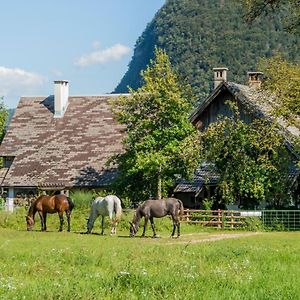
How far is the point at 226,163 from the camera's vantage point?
135 feet

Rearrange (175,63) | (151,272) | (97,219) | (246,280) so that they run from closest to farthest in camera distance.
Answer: (246,280), (151,272), (97,219), (175,63)

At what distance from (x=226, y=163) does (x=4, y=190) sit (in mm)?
17157

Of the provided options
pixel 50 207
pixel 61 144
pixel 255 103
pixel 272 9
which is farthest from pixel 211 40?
pixel 50 207

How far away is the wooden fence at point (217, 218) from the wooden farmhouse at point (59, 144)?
33.3 feet

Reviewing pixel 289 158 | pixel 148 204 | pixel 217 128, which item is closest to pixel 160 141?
pixel 217 128

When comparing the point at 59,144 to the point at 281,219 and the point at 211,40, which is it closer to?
the point at 281,219

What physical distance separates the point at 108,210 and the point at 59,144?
2136 cm

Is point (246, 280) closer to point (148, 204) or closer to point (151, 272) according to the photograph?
point (151, 272)

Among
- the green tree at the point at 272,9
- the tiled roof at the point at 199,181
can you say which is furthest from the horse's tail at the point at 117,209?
the green tree at the point at 272,9

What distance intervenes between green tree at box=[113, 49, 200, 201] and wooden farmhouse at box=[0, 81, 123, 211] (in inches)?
179

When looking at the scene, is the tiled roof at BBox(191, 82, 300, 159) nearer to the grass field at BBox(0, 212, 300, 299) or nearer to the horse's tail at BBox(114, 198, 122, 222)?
the horse's tail at BBox(114, 198, 122, 222)

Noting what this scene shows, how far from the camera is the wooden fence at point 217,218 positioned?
124 ft

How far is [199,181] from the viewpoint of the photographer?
45.5 meters

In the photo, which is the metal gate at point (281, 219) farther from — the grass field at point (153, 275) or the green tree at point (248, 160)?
the grass field at point (153, 275)
